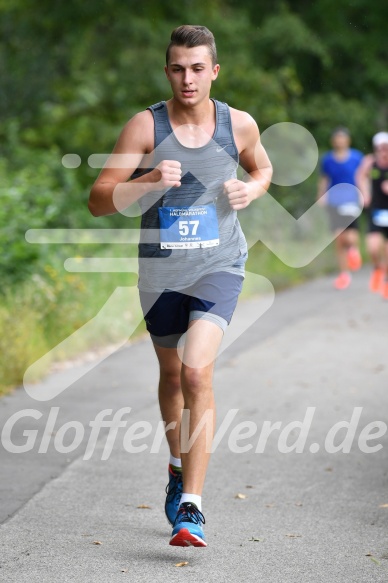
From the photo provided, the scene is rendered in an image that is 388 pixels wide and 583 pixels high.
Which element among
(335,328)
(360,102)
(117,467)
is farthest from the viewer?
(360,102)

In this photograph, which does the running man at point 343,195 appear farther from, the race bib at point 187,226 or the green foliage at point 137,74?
the race bib at point 187,226

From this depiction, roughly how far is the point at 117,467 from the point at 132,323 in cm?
543

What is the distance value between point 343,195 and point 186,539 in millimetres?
12674

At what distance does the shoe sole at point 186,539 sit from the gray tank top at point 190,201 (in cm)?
105

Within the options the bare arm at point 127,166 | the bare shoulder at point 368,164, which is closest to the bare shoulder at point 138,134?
the bare arm at point 127,166

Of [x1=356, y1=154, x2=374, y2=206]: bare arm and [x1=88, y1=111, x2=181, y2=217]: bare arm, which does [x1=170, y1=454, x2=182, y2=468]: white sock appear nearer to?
[x1=88, y1=111, x2=181, y2=217]: bare arm

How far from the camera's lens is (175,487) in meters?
5.44

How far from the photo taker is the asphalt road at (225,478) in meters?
4.89

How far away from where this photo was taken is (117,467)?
668 cm

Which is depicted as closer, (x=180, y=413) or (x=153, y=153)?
(x=153, y=153)

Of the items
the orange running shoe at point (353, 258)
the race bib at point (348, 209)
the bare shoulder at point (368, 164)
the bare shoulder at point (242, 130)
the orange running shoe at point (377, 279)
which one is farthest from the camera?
the race bib at point (348, 209)

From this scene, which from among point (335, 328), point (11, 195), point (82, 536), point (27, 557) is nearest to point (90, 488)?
point (82, 536)

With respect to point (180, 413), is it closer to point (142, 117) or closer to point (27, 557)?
point (27, 557)

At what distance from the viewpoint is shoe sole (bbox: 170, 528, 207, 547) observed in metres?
4.80
